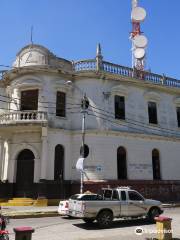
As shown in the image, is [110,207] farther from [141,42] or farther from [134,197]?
[141,42]

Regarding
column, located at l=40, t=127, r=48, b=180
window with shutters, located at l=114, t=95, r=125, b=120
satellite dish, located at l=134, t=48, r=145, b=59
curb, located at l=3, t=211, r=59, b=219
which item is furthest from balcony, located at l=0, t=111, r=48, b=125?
satellite dish, located at l=134, t=48, r=145, b=59

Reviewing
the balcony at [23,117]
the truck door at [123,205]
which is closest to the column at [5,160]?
the balcony at [23,117]

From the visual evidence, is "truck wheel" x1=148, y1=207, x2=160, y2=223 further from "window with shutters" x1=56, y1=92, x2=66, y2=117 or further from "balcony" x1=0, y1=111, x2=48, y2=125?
"window with shutters" x1=56, y1=92, x2=66, y2=117

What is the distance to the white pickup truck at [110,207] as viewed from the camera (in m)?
13.0

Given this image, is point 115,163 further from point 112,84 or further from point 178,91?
point 178,91

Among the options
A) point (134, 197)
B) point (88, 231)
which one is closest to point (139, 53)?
point (134, 197)

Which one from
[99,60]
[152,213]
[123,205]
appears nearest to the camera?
[123,205]

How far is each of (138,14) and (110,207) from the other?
24.5 m

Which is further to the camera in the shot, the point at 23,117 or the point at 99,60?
the point at 99,60

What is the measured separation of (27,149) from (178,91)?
15.9 metres

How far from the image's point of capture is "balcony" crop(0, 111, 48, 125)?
21984 mm

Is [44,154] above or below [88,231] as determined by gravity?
above

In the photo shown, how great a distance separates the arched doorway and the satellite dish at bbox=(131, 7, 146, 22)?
19033 millimetres

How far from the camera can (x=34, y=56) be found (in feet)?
79.7
